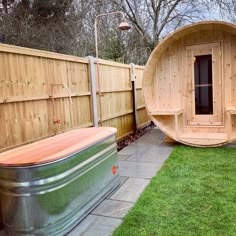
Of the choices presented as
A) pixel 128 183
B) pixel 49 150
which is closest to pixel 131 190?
pixel 128 183

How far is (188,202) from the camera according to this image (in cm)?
279

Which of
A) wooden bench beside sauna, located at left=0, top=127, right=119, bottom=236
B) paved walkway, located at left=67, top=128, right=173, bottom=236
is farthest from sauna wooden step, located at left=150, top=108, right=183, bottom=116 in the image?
wooden bench beside sauna, located at left=0, top=127, right=119, bottom=236

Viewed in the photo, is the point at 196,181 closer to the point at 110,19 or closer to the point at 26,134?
the point at 26,134

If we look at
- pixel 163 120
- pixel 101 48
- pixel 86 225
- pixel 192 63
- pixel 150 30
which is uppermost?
pixel 150 30

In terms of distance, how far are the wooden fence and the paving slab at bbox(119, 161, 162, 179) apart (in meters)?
0.96

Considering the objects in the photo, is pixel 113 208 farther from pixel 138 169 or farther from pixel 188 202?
pixel 138 169

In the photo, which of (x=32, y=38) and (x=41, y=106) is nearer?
(x=41, y=106)

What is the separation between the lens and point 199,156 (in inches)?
178

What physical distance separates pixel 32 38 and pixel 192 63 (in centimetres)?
583

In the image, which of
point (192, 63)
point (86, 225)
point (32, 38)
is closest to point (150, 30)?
point (32, 38)

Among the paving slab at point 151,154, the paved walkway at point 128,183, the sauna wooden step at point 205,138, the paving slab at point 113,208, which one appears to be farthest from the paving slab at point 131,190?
the sauna wooden step at point 205,138

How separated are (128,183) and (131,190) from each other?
245 millimetres

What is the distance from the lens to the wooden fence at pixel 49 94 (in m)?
2.77

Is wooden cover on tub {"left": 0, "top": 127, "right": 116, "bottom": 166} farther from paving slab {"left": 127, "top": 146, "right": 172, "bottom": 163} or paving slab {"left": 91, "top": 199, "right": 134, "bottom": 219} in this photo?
paving slab {"left": 127, "top": 146, "right": 172, "bottom": 163}
